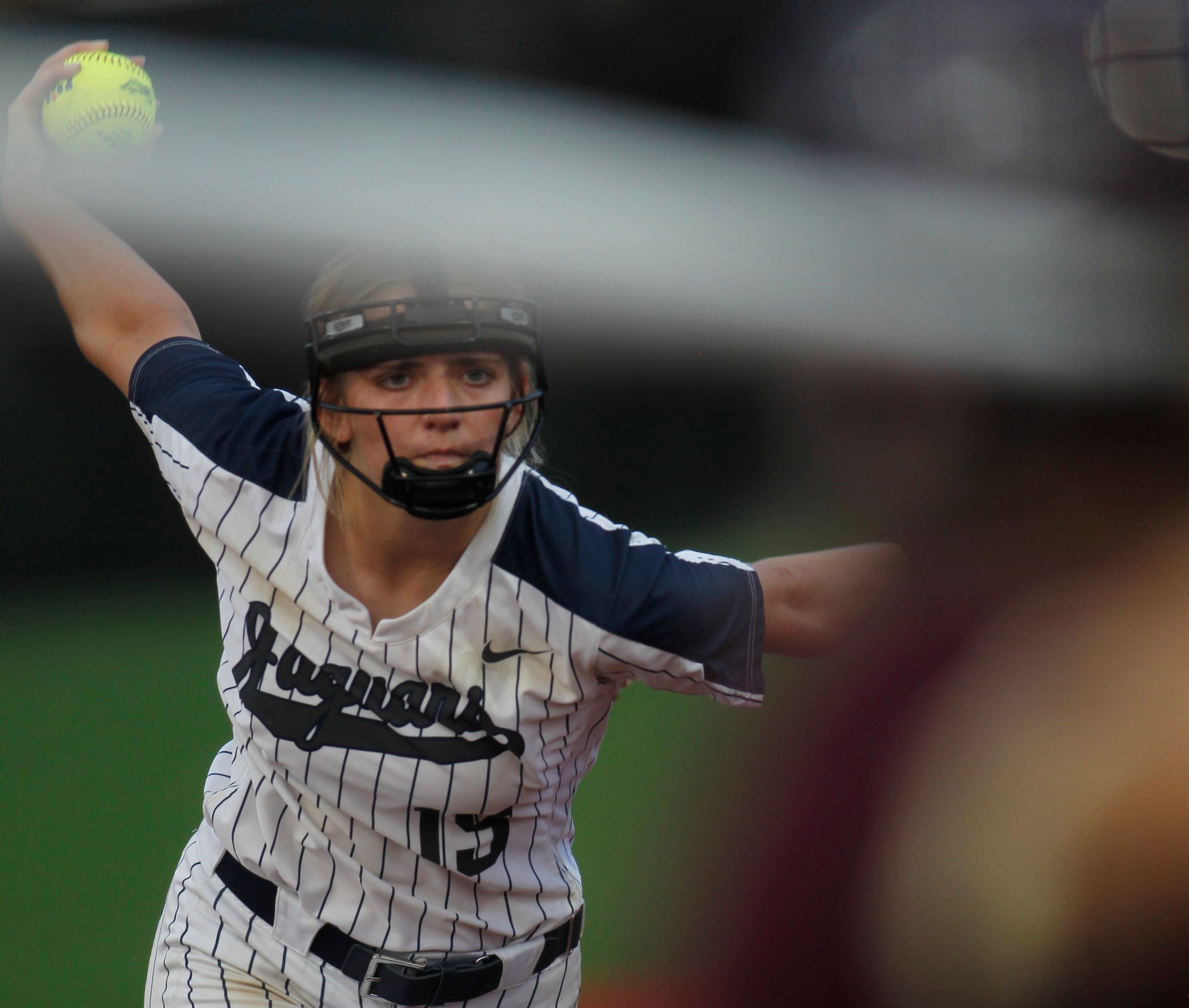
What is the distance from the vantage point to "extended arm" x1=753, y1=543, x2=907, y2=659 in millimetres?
1322

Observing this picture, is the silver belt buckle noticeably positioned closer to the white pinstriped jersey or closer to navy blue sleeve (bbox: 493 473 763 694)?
the white pinstriped jersey

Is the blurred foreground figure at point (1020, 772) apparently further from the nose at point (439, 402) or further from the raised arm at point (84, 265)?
the raised arm at point (84, 265)

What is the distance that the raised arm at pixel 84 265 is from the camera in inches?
58.8

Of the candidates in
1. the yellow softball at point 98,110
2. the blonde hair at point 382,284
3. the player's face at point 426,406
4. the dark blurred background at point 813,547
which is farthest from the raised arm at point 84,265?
the dark blurred background at point 813,547

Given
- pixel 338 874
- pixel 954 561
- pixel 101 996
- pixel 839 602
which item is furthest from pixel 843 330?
pixel 101 996

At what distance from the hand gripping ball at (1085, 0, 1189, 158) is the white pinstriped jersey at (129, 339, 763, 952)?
1.21 m

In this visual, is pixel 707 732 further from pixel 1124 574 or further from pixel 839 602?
pixel 839 602

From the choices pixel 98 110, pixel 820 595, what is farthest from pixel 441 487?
pixel 98 110

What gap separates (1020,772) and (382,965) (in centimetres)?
129

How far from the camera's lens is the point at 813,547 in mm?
3658

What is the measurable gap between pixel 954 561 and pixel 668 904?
1156 millimetres

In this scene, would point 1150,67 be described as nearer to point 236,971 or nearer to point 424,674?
point 424,674

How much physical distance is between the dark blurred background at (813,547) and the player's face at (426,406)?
717mm

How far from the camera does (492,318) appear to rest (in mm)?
1233
